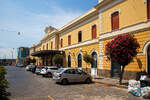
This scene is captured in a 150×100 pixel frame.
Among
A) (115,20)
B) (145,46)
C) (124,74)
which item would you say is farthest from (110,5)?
(124,74)

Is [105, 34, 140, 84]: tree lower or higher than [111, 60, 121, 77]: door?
higher

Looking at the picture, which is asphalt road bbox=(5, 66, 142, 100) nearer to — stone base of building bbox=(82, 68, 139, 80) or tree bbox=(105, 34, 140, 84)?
tree bbox=(105, 34, 140, 84)

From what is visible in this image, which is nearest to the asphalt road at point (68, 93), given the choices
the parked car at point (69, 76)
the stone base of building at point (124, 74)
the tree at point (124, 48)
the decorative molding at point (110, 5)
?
the parked car at point (69, 76)

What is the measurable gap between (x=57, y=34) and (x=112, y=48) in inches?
950

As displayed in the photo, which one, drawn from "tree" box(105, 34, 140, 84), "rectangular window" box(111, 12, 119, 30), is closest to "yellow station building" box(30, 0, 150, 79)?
"rectangular window" box(111, 12, 119, 30)

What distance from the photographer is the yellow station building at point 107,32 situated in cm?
1338

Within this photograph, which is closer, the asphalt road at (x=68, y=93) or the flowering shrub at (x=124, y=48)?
the asphalt road at (x=68, y=93)

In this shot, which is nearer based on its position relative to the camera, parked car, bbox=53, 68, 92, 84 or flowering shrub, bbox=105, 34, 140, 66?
flowering shrub, bbox=105, 34, 140, 66

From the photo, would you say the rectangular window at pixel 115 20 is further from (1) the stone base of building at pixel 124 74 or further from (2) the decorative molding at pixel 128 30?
(1) the stone base of building at pixel 124 74

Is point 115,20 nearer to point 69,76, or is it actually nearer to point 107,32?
point 107,32

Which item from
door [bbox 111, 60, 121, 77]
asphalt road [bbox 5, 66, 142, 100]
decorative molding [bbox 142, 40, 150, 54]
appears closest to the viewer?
asphalt road [bbox 5, 66, 142, 100]

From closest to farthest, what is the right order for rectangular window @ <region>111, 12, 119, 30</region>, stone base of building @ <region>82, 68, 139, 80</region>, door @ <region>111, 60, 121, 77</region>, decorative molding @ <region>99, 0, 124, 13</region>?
stone base of building @ <region>82, 68, 139, 80</region> → door @ <region>111, 60, 121, 77</region> → decorative molding @ <region>99, 0, 124, 13</region> → rectangular window @ <region>111, 12, 119, 30</region>

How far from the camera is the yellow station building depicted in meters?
13.4

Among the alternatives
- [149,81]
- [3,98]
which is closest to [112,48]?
[149,81]
